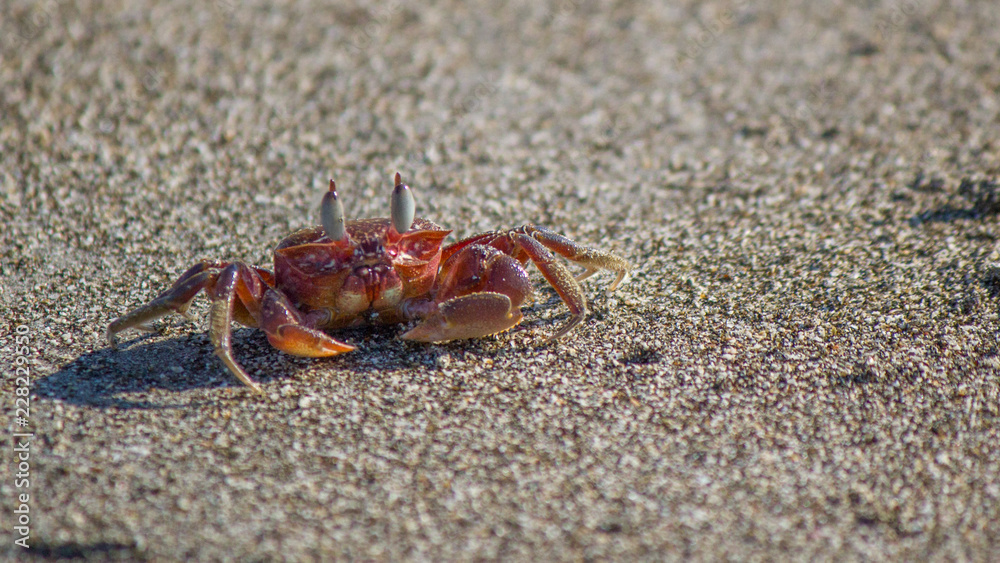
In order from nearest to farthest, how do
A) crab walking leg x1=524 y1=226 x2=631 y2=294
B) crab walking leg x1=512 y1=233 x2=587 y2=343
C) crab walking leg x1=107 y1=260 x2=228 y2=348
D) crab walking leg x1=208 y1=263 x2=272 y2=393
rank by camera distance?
crab walking leg x1=208 y1=263 x2=272 y2=393, crab walking leg x1=107 y1=260 x2=228 y2=348, crab walking leg x1=512 y1=233 x2=587 y2=343, crab walking leg x1=524 y1=226 x2=631 y2=294

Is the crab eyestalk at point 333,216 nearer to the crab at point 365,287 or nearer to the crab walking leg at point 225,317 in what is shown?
the crab at point 365,287

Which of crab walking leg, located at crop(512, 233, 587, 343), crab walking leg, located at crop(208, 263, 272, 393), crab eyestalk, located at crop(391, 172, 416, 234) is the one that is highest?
crab eyestalk, located at crop(391, 172, 416, 234)

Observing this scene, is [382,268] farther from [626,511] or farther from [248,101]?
[248,101]

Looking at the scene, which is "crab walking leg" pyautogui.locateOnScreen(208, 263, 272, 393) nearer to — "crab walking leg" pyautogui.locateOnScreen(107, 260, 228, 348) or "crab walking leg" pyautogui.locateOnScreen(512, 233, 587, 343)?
"crab walking leg" pyautogui.locateOnScreen(107, 260, 228, 348)

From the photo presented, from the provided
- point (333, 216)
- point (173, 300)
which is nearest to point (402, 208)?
point (333, 216)

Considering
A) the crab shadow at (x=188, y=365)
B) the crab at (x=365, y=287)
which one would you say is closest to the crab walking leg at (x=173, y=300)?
the crab at (x=365, y=287)

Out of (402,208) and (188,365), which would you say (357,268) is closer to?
(402,208)

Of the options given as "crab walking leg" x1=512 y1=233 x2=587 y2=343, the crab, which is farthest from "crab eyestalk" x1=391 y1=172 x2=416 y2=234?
"crab walking leg" x1=512 y1=233 x2=587 y2=343
